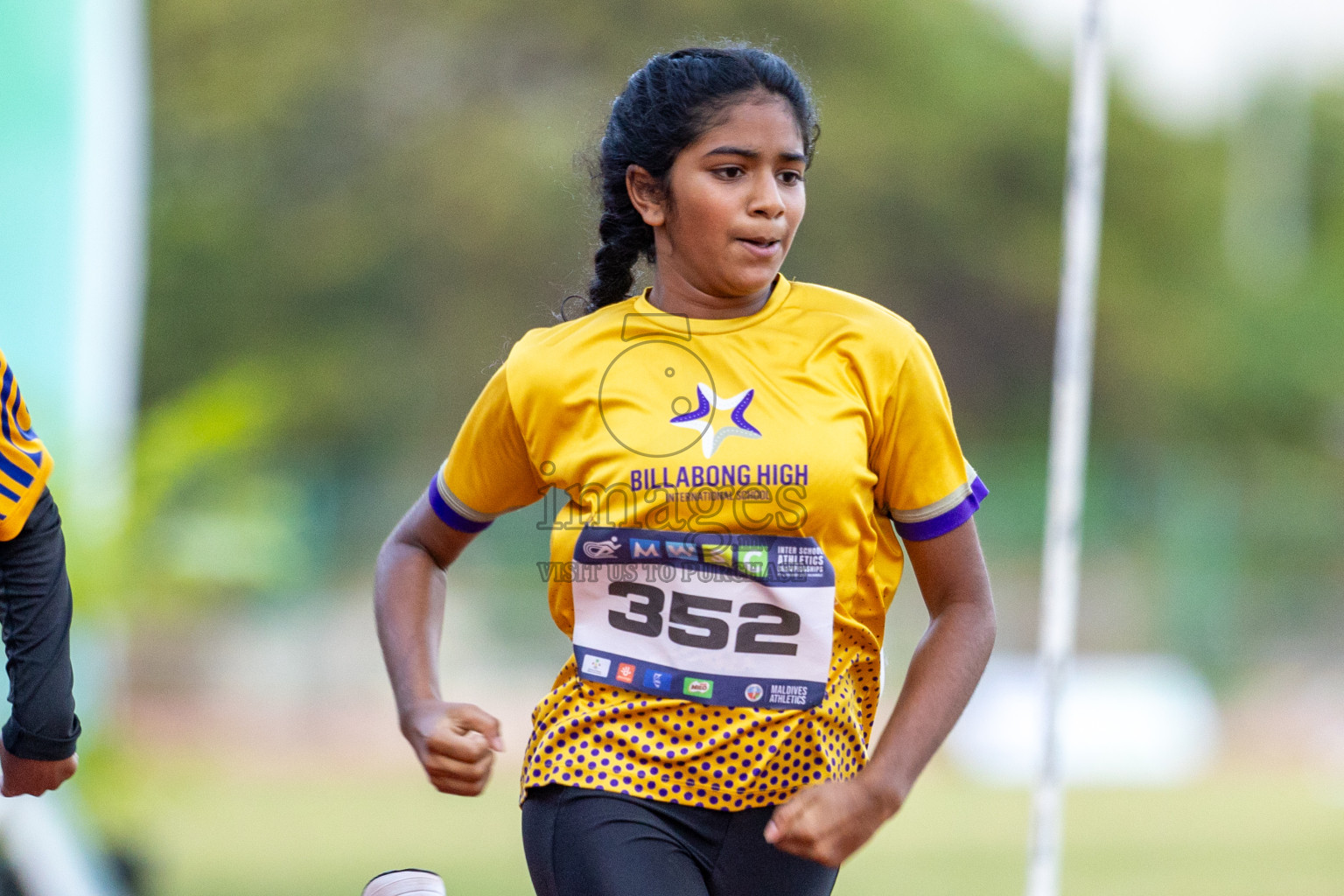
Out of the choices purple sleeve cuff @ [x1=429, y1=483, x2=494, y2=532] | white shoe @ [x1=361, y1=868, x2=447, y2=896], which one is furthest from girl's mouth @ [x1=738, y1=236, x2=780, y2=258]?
white shoe @ [x1=361, y1=868, x2=447, y2=896]

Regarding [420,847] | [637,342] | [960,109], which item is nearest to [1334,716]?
[420,847]

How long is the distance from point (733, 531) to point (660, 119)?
0.67 meters

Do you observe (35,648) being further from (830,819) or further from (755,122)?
(755,122)

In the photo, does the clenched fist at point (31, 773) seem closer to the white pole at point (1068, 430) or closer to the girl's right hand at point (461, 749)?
the girl's right hand at point (461, 749)

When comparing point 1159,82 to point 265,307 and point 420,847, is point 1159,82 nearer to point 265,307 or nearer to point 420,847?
point 265,307

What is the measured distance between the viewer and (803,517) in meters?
2.38

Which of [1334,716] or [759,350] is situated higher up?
[759,350]

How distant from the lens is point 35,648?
2514mm

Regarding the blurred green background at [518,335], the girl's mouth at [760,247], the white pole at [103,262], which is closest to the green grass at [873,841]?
the blurred green background at [518,335]

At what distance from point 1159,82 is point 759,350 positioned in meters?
27.3

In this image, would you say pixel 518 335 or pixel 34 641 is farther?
pixel 518 335

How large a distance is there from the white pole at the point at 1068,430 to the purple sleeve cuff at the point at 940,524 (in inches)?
42.0

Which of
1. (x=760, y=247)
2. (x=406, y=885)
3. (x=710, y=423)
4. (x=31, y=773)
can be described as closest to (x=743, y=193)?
(x=760, y=247)

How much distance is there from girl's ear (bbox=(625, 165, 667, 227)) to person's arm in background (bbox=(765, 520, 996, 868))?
2.14 ft
